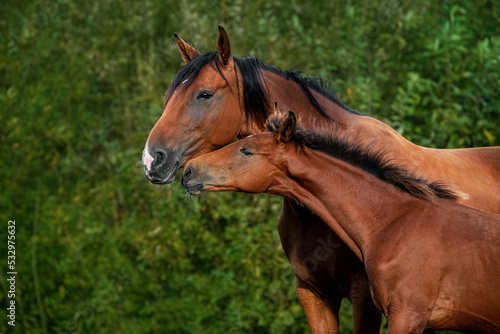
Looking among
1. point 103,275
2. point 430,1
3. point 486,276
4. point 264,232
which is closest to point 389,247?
point 486,276

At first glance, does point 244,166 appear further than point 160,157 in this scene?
No

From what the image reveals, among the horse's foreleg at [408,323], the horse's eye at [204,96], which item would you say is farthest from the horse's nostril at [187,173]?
the horse's foreleg at [408,323]

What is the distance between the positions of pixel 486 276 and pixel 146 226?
7.75 meters

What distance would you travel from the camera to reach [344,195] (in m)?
4.09

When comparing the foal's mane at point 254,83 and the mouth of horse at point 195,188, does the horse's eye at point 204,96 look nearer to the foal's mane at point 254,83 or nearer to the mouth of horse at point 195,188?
the foal's mane at point 254,83

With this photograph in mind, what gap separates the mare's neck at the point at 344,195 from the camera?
4027 millimetres

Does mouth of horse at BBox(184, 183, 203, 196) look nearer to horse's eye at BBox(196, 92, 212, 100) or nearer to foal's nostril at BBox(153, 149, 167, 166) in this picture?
foal's nostril at BBox(153, 149, 167, 166)

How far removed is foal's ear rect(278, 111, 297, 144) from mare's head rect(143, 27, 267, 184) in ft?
2.06

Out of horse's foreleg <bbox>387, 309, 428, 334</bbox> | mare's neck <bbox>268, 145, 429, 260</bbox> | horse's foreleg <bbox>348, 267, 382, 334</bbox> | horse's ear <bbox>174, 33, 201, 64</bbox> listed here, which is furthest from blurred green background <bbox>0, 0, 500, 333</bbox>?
horse's foreleg <bbox>387, 309, 428, 334</bbox>

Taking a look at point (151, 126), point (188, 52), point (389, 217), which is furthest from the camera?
point (151, 126)

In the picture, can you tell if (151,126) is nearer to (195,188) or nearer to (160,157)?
(160,157)

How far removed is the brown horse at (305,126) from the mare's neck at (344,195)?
39cm

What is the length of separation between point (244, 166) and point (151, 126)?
6428 mm

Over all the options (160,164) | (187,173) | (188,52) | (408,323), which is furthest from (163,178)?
(408,323)
